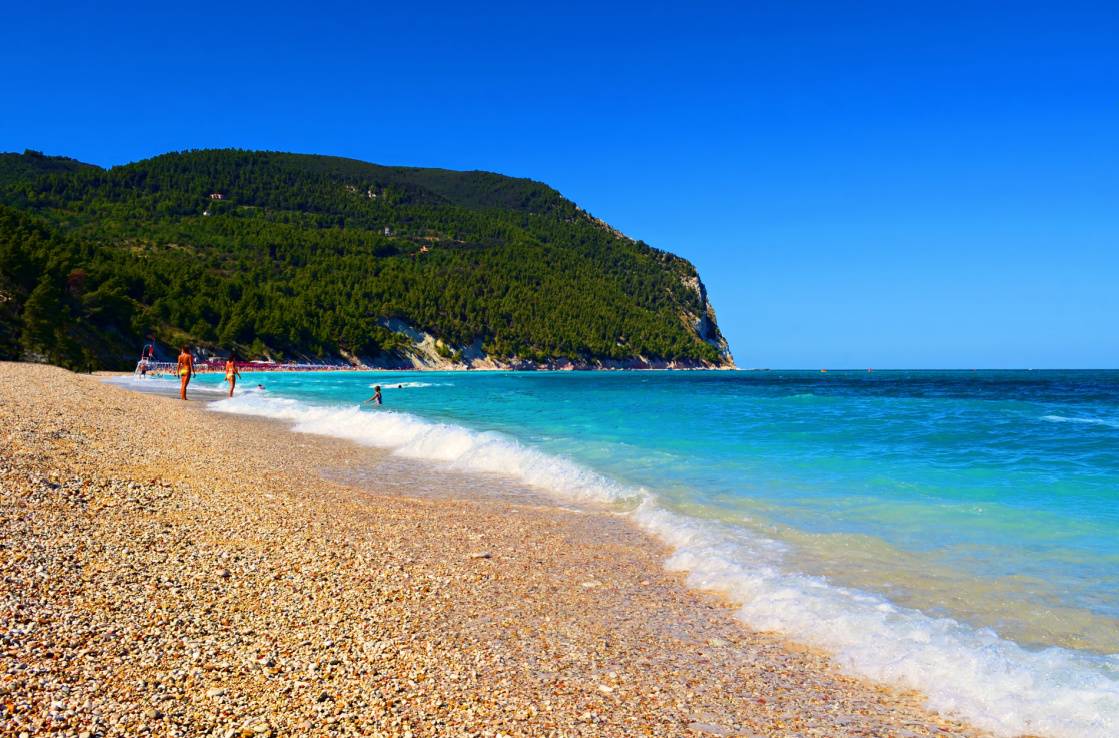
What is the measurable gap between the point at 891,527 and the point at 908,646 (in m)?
4.62

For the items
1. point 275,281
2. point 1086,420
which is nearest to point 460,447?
point 1086,420

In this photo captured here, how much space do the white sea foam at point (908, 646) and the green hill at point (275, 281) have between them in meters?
56.3

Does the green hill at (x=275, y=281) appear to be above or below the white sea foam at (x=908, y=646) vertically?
above

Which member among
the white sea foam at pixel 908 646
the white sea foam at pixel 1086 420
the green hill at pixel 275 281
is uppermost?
the green hill at pixel 275 281

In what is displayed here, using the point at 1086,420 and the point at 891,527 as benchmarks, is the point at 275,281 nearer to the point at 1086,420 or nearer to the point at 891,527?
the point at 1086,420

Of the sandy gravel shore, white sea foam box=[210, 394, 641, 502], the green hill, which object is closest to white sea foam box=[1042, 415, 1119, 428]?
white sea foam box=[210, 394, 641, 502]

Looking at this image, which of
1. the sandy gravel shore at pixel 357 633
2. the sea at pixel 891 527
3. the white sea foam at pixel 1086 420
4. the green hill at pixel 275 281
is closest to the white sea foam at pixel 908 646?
the sea at pixel 891 527

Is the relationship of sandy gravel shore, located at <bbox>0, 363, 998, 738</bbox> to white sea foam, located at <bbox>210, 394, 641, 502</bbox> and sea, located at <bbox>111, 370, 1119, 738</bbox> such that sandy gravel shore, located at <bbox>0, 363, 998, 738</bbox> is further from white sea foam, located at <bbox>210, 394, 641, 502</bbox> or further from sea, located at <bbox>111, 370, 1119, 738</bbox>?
white sea foam, located at <bbox>210, 394, 641, 502</bbox>

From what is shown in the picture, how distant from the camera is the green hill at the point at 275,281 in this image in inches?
2746

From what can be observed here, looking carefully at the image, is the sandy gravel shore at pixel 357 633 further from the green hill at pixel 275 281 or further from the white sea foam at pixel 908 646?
the green hill at pixel 275 281

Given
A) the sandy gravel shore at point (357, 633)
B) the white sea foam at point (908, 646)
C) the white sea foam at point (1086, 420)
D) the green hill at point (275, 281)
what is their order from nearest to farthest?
the sandy gravel shore at point (357, 633), the white sea foam at point (908, 646), the white sea foam at point (1086, 420), the green hill at point (275, 281)

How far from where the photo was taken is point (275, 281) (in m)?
126

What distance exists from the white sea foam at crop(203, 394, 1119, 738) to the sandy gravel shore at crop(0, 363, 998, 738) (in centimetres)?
29

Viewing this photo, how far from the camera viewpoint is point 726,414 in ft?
100
